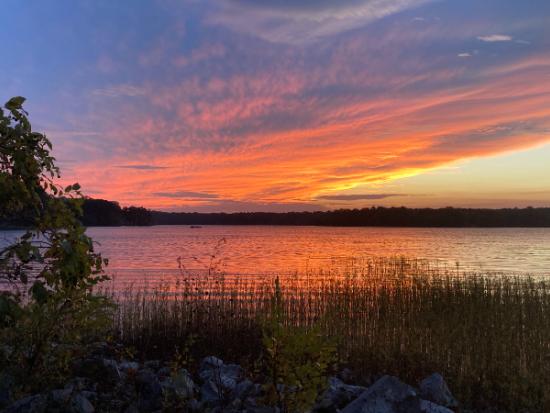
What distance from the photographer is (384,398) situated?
5.79 meters

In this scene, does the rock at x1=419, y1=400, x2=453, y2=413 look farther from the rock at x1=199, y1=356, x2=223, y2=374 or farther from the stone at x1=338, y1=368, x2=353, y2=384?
the rock at x1=199, y1=356, x2=223, y2=374

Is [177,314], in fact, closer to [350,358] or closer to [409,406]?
[350,358]

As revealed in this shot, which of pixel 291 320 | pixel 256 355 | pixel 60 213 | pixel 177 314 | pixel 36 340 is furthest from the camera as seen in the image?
pixel 291 320

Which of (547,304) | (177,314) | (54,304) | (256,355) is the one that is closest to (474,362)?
(547,304)

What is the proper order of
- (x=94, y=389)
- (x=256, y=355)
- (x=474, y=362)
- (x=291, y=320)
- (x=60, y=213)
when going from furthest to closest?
(x=291, y=320) → (x=256, y=355) → (x=474, y=362) → (x=94, y=389) → (x=60, y=213)

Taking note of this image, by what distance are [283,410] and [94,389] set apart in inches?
135

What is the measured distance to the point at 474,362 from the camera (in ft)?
29.6

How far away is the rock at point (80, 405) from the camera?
223 inches

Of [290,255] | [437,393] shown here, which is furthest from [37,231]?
[290,255]

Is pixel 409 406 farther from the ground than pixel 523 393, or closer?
farther from the ground

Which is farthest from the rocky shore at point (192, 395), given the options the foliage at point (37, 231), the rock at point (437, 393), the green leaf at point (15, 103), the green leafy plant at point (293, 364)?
the green leaf at point (15, 103)

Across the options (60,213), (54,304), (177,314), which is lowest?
(177,314)

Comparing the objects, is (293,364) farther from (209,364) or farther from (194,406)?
(209,364)

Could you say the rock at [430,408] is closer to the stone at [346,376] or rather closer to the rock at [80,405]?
the stone at [346,376]
